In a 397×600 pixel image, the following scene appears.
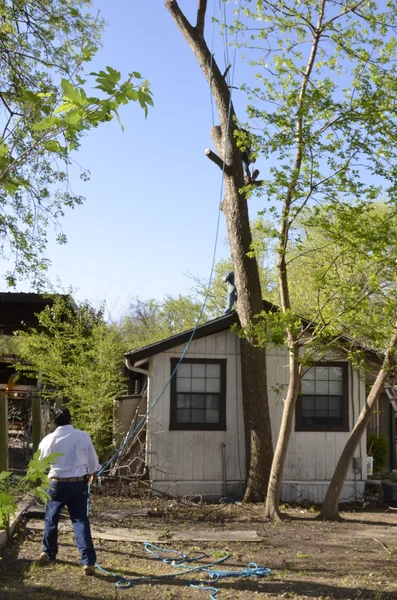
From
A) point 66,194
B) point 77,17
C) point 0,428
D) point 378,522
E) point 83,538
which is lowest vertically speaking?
point 378,522

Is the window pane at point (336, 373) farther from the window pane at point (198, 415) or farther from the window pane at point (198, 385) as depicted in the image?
the window pane at point (198, 415)

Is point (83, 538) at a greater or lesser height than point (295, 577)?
greater

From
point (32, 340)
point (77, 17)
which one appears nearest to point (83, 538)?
point (32, 340)

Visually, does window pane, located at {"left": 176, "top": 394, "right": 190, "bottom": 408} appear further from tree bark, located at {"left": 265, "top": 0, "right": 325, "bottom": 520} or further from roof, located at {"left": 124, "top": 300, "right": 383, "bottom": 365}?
tree bark, located at {"left": 265, "top": 0, "right": 325, "bottom": 520}

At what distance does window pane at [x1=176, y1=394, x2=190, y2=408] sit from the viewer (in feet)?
43.5

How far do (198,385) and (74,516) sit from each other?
6.24m

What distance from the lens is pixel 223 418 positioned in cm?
1335

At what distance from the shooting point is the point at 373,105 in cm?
1001

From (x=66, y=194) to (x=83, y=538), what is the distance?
8.88 m

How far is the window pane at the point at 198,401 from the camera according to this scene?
43.7ft

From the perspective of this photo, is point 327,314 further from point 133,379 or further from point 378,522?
point 133,379

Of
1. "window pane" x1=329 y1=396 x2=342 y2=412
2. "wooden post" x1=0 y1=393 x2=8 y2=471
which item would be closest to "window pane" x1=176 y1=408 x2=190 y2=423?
"window pane" x1=329 y1=396 x2=342 y2=412

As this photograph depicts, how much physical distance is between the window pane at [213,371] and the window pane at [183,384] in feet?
1.28

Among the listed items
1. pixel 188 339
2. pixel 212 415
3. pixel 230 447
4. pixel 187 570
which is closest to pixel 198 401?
pixel 212 415
